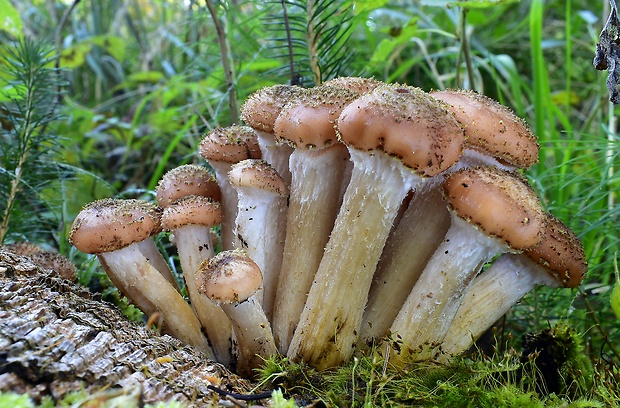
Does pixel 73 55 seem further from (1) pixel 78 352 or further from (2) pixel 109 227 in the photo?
(1) pixel 78 352

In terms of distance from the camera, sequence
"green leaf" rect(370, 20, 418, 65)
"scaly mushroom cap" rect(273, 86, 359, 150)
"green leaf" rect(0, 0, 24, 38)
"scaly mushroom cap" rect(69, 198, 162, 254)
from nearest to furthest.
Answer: "scaly mushroom cap" rect(273, 86, 359, 150) < "scaly mushroom cap" rect(69, 198, 162, 254) < "green leaf" rect(0, 0, 24, 38) < "green leaf" rect(370, 20, 418, 65)

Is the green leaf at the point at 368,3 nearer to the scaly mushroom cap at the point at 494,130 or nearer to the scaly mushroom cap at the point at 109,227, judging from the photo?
the scaly mushroom cap at the point at 494,130

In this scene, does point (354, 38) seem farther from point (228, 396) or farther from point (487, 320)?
point (228, 396)

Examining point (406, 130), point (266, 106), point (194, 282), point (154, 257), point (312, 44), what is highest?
point (312, 44)

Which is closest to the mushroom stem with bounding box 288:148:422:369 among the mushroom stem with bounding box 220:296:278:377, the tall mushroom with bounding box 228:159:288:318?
the mushroom stem with bounding box 220:296:278:377

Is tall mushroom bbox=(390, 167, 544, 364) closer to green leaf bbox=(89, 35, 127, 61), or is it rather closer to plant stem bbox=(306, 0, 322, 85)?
plant stem bbox=(306, 0, 322, 85)

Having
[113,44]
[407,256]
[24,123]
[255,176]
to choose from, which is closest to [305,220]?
[255,176]

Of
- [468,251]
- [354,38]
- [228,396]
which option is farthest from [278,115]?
[354,38]
